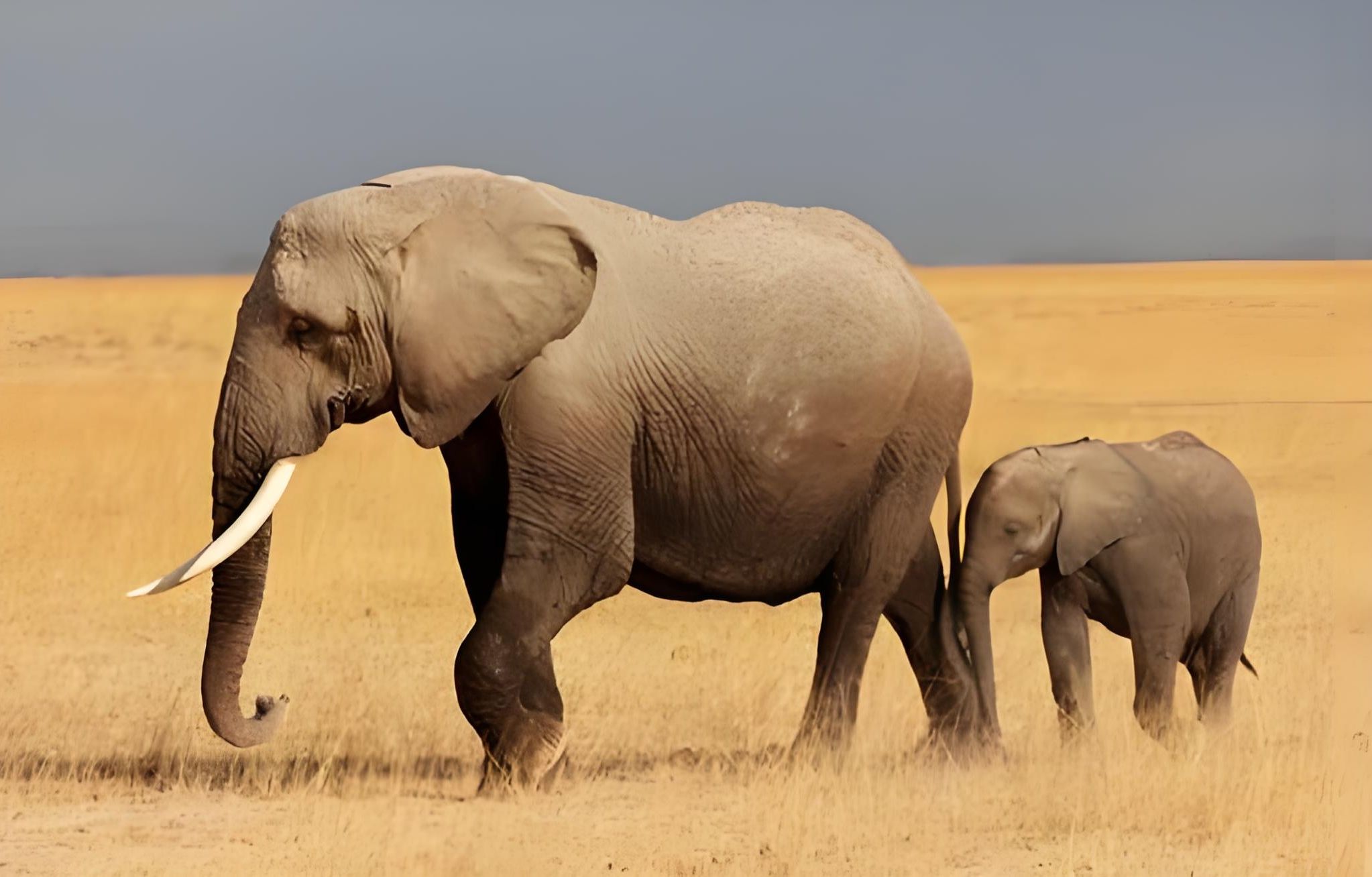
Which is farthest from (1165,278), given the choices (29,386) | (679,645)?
(679,645)

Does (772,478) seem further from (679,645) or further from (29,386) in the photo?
(29,386)

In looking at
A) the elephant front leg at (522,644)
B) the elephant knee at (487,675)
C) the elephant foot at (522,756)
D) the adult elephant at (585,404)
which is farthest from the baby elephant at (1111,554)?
the elephant knee at (487,675)

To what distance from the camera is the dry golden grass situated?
951cm

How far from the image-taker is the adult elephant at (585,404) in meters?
9.77

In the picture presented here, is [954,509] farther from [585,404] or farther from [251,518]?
[251,518]

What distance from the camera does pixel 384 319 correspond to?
9812mm

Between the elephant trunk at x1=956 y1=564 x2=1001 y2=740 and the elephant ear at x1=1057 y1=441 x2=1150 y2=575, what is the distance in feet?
1.38

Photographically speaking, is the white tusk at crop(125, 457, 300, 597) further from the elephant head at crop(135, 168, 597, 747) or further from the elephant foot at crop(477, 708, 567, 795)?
the elephant foot at crop(477, 708, 567, 795)

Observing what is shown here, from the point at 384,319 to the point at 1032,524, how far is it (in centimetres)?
348

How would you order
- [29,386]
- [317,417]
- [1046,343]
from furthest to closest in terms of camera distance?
[1046,343]
[29,386]
[317,417]

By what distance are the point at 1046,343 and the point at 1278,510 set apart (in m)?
20.9

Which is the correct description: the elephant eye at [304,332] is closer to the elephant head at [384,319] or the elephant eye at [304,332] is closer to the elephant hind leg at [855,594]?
the elephant head at [384,319]

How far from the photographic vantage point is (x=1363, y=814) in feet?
33.8

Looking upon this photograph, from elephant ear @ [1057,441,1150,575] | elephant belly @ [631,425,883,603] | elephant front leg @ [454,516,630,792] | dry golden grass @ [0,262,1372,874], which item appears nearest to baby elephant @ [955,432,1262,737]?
elephant ear @ [1057,441,1150,575]
